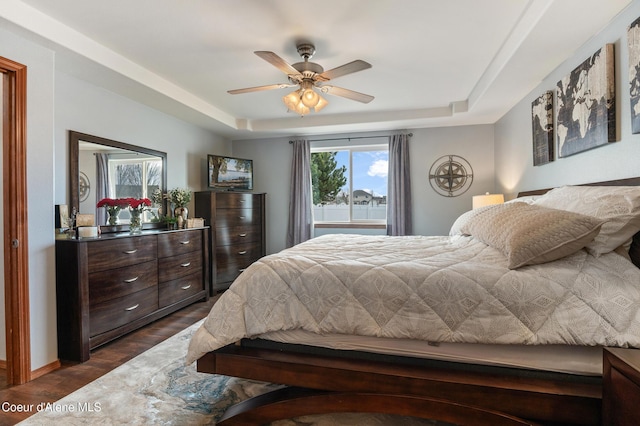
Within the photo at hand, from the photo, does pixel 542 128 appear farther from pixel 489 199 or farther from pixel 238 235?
pixel 238 235

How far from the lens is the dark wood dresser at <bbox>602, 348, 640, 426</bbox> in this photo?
90 centimetres

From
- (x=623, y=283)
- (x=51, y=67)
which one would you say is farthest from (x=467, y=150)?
(x=51, y=67)

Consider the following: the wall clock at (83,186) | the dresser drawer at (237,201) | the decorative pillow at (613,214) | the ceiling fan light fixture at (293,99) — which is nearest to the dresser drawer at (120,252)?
the wall clock at (83,186)

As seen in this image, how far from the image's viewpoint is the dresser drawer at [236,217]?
4.23m

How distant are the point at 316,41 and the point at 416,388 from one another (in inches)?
96.7

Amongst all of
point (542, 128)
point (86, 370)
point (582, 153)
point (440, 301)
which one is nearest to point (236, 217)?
point (86, 370)

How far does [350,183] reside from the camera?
5.12 m

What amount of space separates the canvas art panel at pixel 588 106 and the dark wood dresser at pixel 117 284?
12.2 feet

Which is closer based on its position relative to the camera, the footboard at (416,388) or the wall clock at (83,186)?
the footboard at (416,388)

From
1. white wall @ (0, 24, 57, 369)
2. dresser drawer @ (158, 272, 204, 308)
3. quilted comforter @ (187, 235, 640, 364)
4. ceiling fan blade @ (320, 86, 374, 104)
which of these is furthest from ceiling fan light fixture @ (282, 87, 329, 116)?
dresser drawer @ (158, 272, 204, 308)

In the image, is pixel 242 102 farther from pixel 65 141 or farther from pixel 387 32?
pixel 387 32

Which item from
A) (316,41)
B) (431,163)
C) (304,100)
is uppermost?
(316,41)

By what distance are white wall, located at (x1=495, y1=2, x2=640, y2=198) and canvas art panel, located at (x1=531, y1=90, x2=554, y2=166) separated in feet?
0.25

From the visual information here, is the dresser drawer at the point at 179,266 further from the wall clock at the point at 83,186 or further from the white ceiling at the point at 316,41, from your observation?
the white ceiling at the point at 316,41
